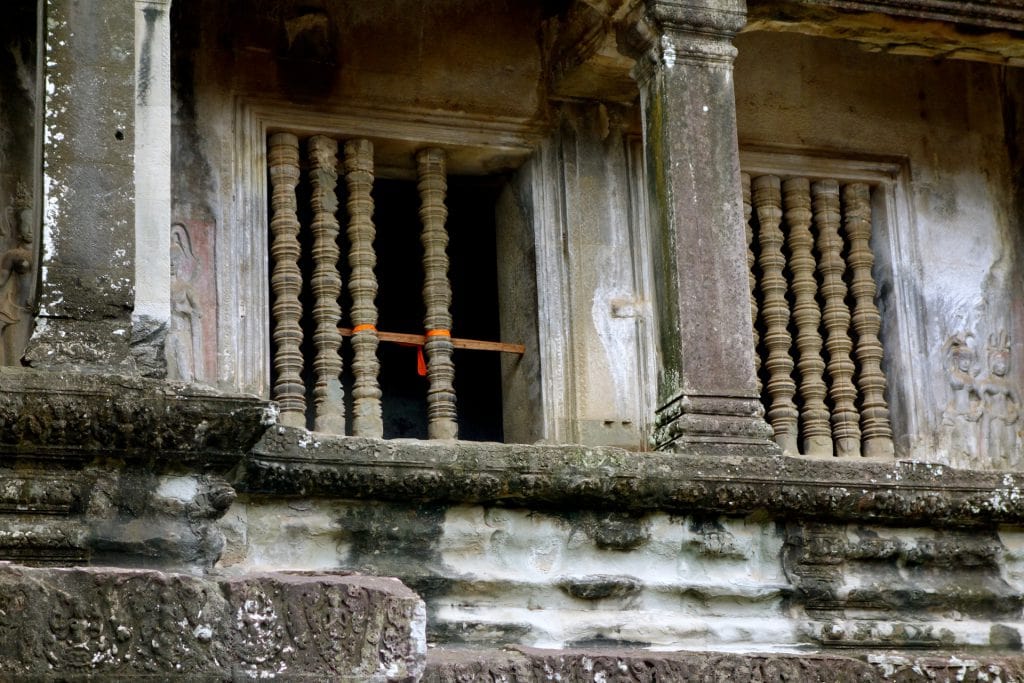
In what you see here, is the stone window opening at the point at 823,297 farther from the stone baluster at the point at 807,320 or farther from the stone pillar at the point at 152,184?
the stone pillar at the point at 152,184

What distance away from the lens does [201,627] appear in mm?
5570

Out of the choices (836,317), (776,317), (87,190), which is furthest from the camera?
(836,317)

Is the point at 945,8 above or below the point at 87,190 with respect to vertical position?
above

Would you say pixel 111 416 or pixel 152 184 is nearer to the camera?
pixel 111 416

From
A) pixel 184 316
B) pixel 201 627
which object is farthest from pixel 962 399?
pixel 201 627

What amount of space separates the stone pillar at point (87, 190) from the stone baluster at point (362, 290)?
2.08 m

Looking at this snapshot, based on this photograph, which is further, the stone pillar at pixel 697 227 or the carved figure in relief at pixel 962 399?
the carved figure in relief at pixel 962 399

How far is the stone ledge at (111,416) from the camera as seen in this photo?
638 cm

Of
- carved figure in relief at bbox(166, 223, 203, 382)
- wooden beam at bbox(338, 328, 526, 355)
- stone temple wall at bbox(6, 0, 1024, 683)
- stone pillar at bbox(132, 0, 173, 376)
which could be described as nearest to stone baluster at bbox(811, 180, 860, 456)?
stone temple wall at bbox(6, 0, 1024, 683)

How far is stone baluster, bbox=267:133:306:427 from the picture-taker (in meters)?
8.91

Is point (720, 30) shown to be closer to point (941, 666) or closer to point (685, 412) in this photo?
point (685, 412)

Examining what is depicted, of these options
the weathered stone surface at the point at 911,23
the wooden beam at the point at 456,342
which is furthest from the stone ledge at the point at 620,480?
the weathered stone surface at the point at 911,23

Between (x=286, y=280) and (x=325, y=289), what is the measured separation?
A: 0.61ft

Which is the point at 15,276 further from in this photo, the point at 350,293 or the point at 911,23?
the point at 911,23
